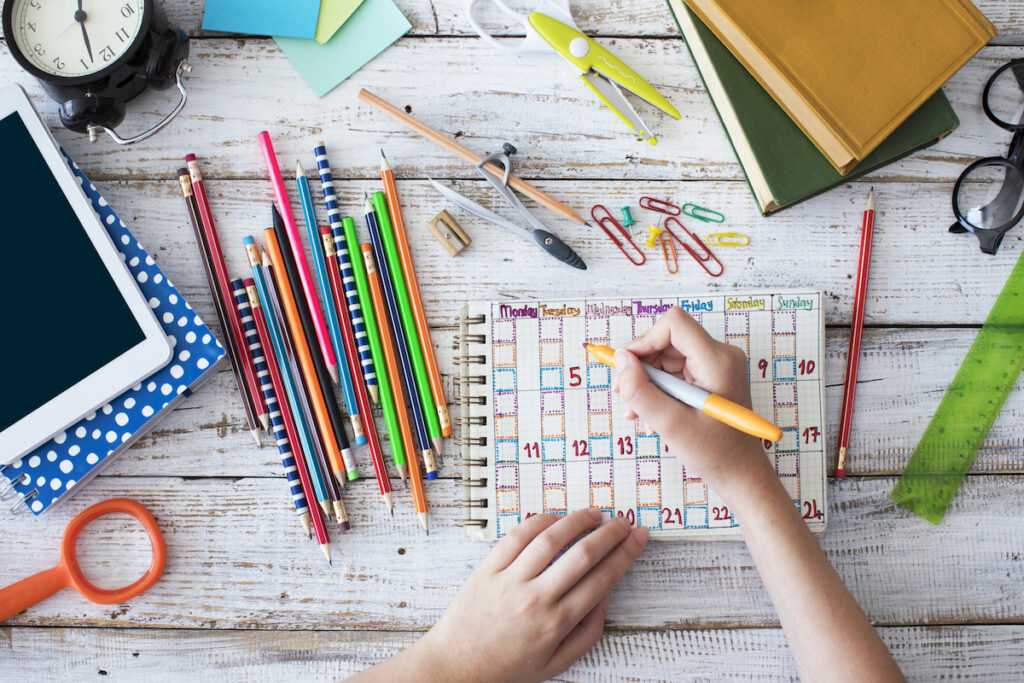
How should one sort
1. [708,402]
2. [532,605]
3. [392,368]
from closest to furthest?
[708,402] < [532,605] < [392,368]

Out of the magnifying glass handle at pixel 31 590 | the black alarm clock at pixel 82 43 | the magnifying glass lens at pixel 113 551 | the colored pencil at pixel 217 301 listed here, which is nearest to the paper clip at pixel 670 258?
the colored pencil at pixel 217 301

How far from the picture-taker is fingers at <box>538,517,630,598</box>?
3.41 ft

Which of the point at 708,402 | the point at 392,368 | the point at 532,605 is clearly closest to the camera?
the point at 708,402

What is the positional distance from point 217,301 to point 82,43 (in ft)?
1.47

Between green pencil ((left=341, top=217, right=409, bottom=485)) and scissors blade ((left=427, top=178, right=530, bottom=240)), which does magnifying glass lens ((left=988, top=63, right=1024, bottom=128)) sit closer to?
scissors blade ((left=427, top=178, right=530, bottom=240))

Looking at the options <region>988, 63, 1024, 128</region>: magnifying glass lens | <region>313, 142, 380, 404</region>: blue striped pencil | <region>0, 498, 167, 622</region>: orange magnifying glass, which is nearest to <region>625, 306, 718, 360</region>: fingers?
<region>313, 142, 380, 404</region>: blue striped pencil

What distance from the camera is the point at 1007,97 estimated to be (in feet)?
3.82

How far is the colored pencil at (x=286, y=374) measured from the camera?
1.13m

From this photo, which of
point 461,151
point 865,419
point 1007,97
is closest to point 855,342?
point 865,419

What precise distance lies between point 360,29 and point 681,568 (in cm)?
107

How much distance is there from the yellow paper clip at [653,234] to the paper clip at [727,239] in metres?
0.09

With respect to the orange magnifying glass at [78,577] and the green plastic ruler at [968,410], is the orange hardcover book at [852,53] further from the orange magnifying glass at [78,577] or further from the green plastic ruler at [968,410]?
the orange magnifying glass at [78,577]

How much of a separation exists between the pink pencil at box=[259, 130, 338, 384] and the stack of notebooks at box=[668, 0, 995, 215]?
28.6 inches

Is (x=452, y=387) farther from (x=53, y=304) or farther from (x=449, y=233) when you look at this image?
(x=53, y=304)
